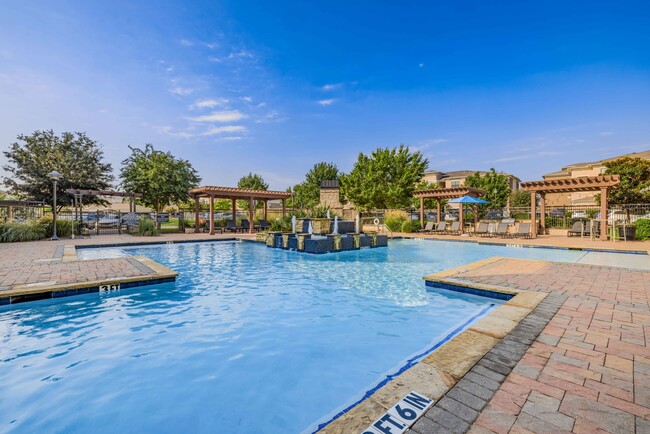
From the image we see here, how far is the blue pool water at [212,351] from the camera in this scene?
2391 mm

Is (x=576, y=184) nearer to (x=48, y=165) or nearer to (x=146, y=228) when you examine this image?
(x=146, y=228)

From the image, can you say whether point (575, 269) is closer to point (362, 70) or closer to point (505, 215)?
point (362, 70)

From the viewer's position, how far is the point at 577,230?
49.2 ft

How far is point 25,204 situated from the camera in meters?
15.1

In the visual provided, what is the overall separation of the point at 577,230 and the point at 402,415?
1815 centimetres

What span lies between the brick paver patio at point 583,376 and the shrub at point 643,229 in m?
12.4

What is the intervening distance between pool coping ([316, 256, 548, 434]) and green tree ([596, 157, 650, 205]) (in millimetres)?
22213

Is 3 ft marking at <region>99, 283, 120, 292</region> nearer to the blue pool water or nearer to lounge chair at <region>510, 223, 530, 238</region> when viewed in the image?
the blue pool water

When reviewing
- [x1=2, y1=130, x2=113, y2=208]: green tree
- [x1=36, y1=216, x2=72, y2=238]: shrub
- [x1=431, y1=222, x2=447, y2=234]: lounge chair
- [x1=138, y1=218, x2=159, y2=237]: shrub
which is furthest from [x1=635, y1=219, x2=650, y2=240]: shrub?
[x1=2, y1=130, x2=113, y2=208]: green tree

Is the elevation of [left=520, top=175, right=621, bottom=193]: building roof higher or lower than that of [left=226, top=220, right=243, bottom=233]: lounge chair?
higher

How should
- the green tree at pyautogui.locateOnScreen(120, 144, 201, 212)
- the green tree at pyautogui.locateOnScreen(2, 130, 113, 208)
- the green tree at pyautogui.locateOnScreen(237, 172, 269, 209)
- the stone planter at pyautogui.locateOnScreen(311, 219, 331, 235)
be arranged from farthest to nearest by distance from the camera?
the green tree at pyautogui.locateOnScreen(237, 172, 269, 209) < the green tree at pyautogui.locateOnScreen(120, 144, 201, 212) < the green tree at pyautogui.locateOnScreen(2, 130, 113, 208) < the stone planter at pyautogui.locateOnScreen(311, 219, 331, 235)

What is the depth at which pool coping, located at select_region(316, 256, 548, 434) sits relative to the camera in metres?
1.78

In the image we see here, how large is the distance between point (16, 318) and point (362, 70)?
17.3 meters

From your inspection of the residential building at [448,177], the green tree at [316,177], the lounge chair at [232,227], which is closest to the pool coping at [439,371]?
the lounge chair at [232,227]
